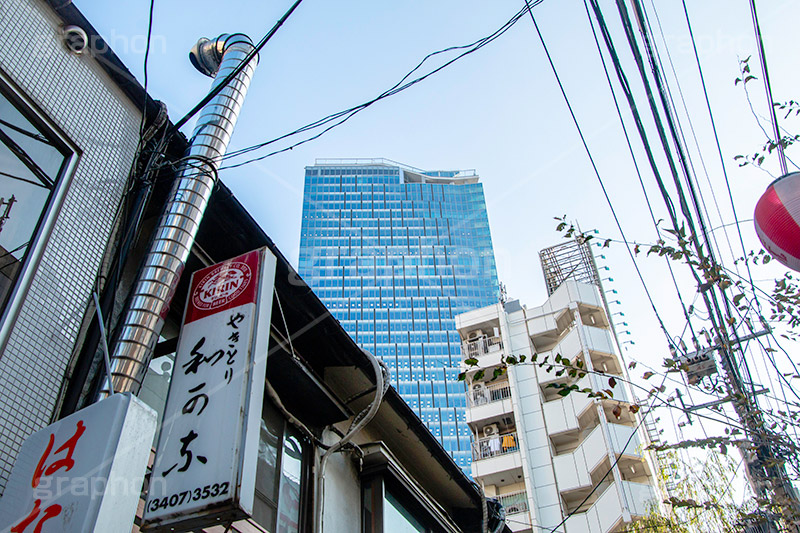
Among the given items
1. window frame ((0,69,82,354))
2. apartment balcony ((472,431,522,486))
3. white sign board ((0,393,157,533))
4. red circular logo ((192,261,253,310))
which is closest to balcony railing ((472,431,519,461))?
apartment balcony ((472,431,522,486))

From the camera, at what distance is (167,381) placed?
701 centimetres

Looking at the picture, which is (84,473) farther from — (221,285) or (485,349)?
(485,349)

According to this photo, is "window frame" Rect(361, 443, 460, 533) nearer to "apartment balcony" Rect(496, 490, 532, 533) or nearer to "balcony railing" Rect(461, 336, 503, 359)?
"apartment balcony" Rect(496, 490, 532, 533)

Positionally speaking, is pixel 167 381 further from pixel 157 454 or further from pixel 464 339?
pixel 464 339

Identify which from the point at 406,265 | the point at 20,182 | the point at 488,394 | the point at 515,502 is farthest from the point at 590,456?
the point at 406,265

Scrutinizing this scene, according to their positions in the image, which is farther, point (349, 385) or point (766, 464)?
point (349, 385)

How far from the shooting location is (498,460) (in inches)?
1508

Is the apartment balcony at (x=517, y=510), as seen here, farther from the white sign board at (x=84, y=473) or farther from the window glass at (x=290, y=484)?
the white sign board at (x=84, y=473)

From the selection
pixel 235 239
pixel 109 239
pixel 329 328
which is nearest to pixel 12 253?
pixel 109 239

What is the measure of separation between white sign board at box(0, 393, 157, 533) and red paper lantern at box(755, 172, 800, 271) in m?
5.67

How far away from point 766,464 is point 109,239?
836 centimetres

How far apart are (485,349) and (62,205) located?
4042cm

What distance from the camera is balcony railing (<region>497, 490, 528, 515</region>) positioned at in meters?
36.1

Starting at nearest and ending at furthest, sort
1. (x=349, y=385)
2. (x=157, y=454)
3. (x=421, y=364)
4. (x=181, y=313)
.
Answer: (x=157, y=454) < (x=181, y=313) < (x=349, y=385) < (x=421, y=364)
